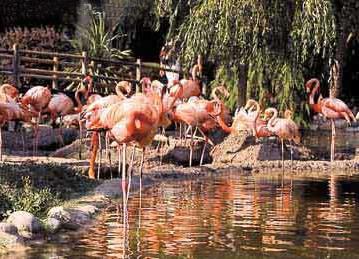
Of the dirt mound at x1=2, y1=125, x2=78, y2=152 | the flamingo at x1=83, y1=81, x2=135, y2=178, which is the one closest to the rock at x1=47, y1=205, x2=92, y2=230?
the flamingo at x1=83, y1=81, x2=135, y2=178

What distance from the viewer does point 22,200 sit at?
9023 millimetres

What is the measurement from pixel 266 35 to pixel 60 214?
11151 mm

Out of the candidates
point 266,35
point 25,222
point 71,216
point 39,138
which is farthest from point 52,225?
point 266,35

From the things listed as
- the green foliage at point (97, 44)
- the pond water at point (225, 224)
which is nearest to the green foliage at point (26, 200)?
the pond water at point (225, 224)

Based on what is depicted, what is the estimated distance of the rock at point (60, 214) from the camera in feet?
28.7

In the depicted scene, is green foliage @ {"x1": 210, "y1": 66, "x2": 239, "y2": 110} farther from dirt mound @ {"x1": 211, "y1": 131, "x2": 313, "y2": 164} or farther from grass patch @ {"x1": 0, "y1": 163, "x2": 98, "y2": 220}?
grass patch @ {"x1": 0, "y1": 163, "x2": 98, "y2": 220}

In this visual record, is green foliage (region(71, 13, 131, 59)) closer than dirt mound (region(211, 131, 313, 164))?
No

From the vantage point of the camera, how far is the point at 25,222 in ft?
26.8

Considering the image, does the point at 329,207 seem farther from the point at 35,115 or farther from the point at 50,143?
the point at 50,143

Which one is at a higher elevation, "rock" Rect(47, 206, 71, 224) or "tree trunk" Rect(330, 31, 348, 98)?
"tree trunk" Rect(330, 31, 348, 98)

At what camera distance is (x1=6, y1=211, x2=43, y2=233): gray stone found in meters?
8.13

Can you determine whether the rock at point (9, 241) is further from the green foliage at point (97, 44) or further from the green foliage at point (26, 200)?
the green foliage at point (97, 44)

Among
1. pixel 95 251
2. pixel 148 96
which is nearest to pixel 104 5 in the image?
pixel 148 96

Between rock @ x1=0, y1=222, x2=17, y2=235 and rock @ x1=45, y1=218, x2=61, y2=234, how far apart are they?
A: 1.58 ft
